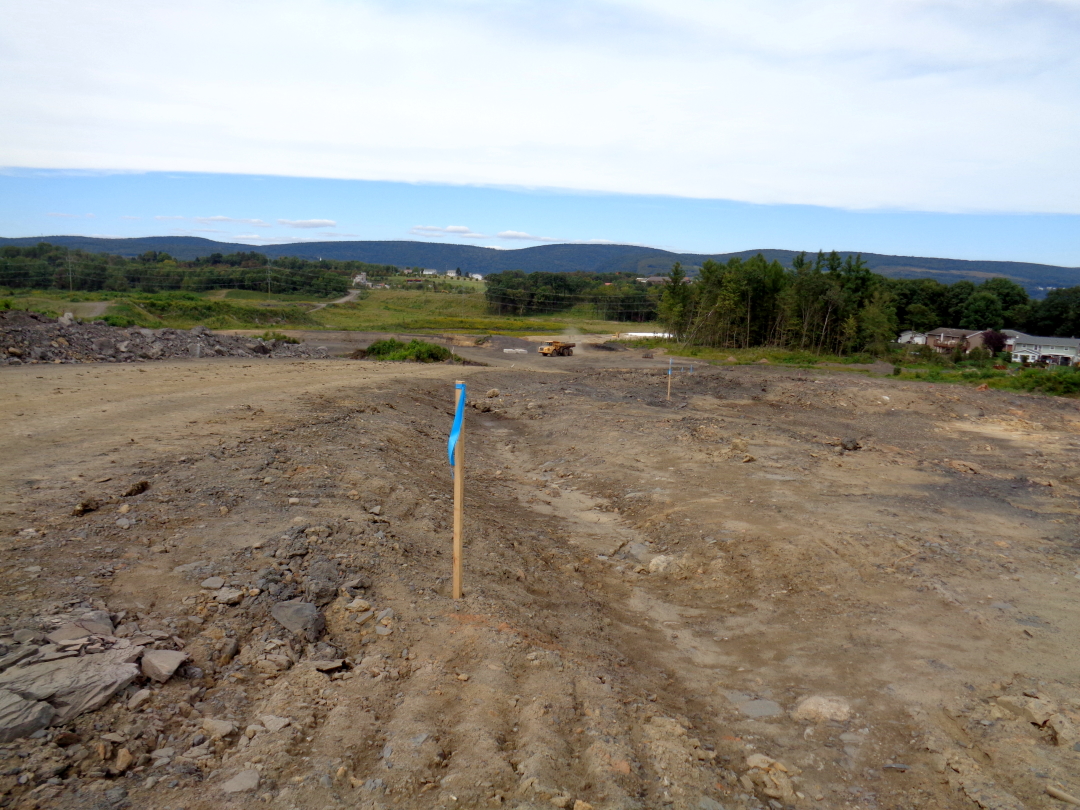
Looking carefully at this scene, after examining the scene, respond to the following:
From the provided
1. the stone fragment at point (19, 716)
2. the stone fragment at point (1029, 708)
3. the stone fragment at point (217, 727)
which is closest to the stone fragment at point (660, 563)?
the stone fragment at point (1029, 708)

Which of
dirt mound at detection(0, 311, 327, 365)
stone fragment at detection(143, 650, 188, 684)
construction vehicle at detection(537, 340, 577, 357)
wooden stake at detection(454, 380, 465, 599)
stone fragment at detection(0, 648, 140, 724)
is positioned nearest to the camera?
stone fragment at detection(0, 648, 140, 724)

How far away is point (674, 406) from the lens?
1942 cm

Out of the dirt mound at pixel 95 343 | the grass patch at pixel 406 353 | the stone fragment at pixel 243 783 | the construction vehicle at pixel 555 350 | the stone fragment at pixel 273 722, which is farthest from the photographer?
the construction vehicle at pixel 555 350

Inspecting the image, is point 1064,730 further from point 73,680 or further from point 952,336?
point 952,336

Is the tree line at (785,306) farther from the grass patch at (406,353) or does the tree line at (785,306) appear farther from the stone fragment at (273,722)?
the stone fragment at (273,722)

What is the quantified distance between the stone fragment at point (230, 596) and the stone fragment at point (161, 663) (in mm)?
703

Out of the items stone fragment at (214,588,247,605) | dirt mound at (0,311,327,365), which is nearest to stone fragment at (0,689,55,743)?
stone fragment at (214,588,247,605)

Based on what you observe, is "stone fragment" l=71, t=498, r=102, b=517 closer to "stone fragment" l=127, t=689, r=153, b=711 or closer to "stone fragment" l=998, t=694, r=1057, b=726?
"stone fragment" l=127, t=689, r=153, b=711

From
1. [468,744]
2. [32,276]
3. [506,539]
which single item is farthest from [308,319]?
[468,744]

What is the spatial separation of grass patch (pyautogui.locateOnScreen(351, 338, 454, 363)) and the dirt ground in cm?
1610

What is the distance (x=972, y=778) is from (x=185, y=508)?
626cm

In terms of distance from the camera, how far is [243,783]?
10.6 ft

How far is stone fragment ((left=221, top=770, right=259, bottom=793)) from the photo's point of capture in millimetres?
3205

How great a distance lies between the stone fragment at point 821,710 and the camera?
4789 mm
